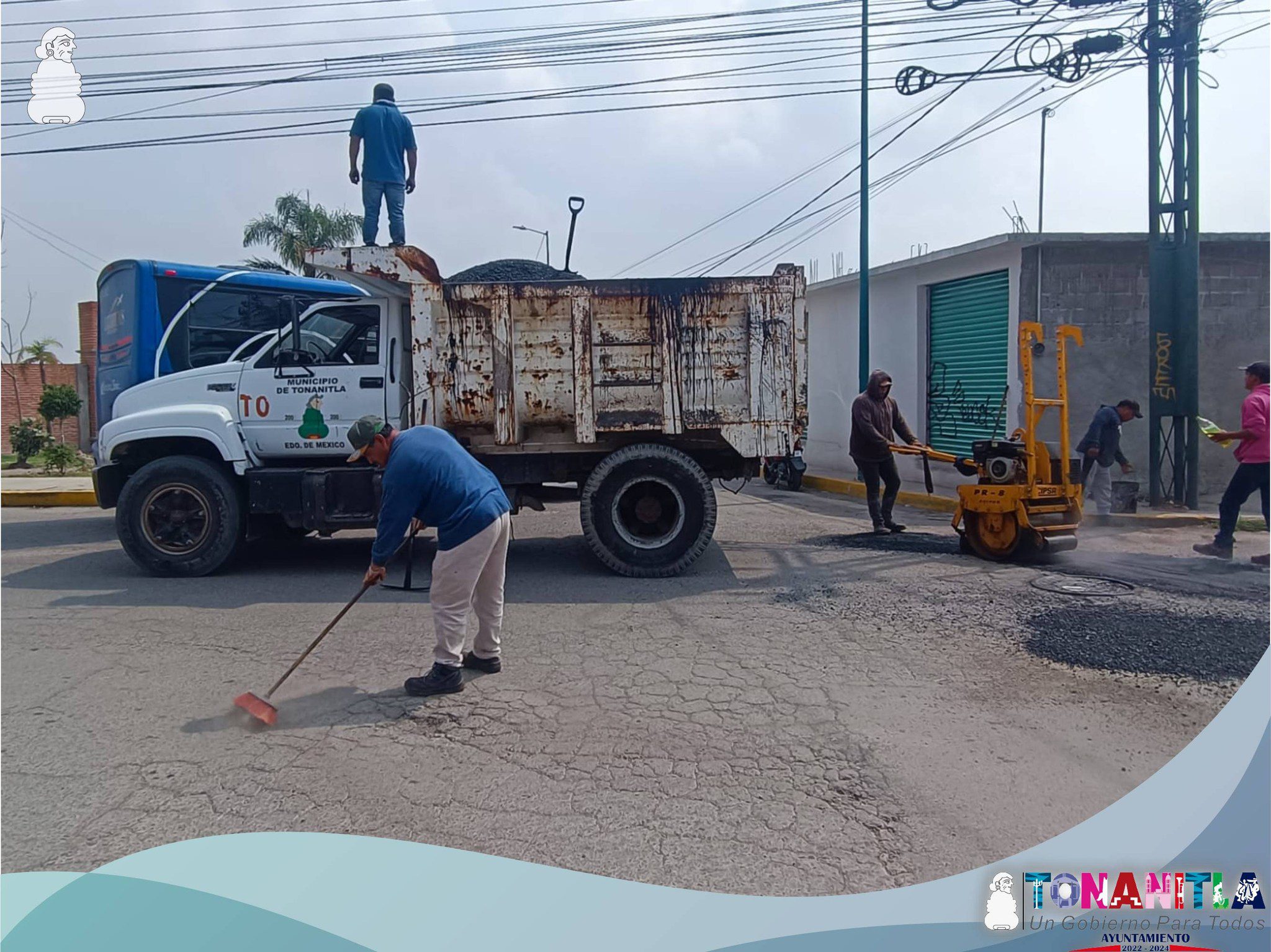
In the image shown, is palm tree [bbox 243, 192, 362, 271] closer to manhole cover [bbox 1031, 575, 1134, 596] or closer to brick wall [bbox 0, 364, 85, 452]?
brick wall [bbox 0, 364, 85, 452]

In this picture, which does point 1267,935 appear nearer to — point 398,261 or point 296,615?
point 296,615

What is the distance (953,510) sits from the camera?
12000 mm

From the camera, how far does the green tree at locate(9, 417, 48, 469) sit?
1905 centimetres

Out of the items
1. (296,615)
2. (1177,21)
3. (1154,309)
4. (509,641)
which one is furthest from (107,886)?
(1177,21)

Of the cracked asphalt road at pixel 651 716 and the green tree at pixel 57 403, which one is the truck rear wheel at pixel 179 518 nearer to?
the cracked asphalt road at pixel 651 716

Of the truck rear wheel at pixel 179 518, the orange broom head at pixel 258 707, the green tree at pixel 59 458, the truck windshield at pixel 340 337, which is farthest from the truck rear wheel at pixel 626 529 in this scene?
the green tree at pixel 59 458

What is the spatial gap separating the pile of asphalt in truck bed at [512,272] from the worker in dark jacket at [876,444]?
3.19 m

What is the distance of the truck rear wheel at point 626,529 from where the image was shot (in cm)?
795

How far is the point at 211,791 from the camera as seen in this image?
3.95 metres

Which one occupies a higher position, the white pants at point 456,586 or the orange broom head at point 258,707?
the white pants at point 456,586

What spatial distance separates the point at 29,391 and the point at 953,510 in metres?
22.3

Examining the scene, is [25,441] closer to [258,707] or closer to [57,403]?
[57,403]

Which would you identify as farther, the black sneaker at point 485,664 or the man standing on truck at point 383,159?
the man standing on truck at point 383,159

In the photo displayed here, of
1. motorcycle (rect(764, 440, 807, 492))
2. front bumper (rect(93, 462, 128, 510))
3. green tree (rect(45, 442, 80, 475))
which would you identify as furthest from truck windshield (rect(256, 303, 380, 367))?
green tree (rect(45, 442, 80, 475))
